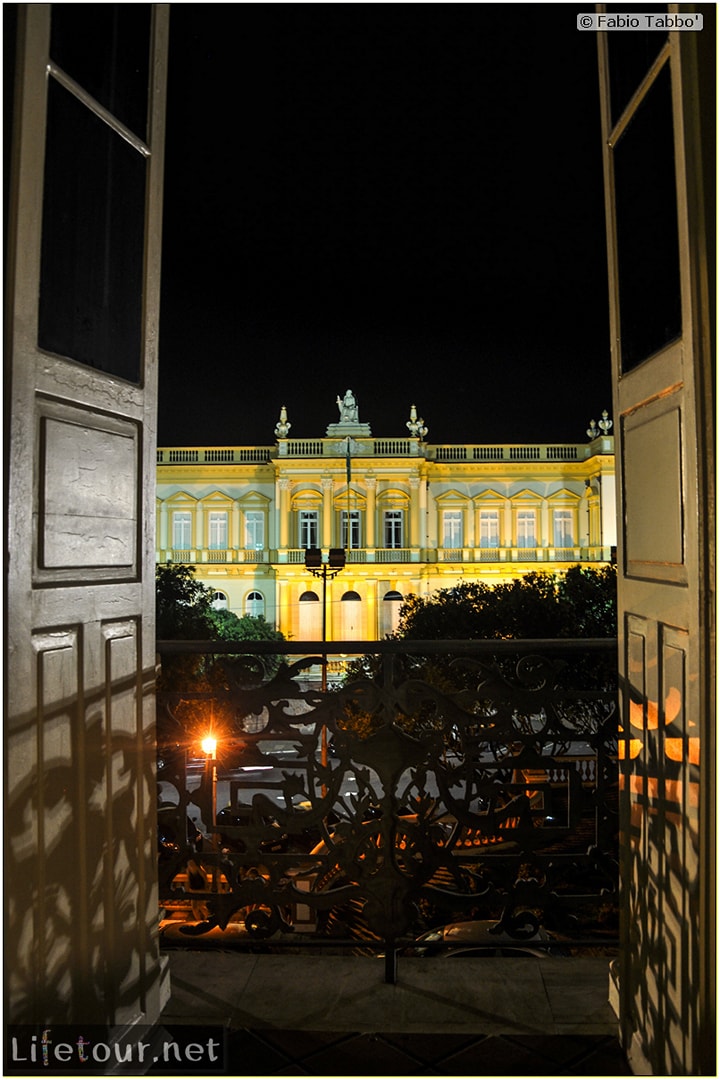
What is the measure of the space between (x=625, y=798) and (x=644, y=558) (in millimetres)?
595

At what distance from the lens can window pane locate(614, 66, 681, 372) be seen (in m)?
1.59

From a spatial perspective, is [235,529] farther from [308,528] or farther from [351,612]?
[351,612]

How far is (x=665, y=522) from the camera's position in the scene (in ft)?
5.41

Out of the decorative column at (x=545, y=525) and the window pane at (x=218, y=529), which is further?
the window pane at (x=218, y=529)

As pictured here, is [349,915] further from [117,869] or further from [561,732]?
[117,869]

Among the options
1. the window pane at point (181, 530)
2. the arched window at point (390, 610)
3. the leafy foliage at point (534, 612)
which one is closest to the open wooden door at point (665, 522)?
the leafy foliage at point (534, 612)

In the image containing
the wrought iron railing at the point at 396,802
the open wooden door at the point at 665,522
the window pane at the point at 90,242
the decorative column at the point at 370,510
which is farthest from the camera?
the decorative column at the point at 370,510

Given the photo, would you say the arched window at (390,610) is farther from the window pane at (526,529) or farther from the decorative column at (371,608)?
the window pane at (526,529)

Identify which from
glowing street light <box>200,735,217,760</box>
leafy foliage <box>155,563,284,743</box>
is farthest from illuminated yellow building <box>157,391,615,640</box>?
glowing street light <box>200,735,217,760</box>

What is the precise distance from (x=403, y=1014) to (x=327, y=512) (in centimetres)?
2997

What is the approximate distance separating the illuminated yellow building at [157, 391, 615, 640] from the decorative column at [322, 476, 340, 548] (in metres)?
0.05

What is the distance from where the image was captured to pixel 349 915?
16.7 feet

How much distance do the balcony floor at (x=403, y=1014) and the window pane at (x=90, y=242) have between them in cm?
166

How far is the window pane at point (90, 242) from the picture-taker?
154 cm
